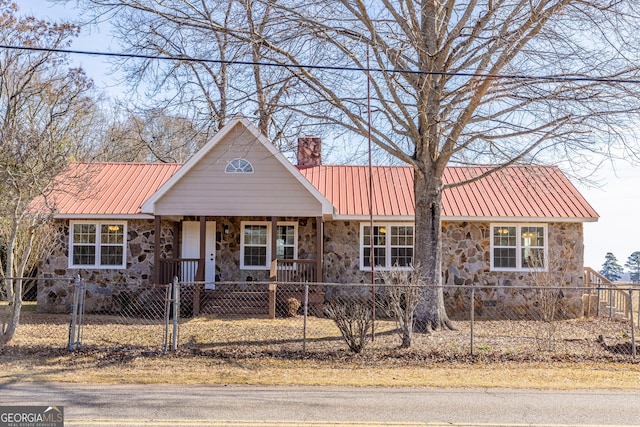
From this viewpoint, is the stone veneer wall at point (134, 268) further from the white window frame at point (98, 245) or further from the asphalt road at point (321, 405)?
the asphalt road at point (321, 405)

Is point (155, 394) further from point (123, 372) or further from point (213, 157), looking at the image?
point (213, 157)

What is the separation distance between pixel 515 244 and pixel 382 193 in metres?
4.72

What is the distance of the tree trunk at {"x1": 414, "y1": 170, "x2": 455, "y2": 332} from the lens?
1398 cm

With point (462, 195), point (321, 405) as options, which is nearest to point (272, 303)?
point (462, 195)

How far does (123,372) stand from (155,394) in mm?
2048

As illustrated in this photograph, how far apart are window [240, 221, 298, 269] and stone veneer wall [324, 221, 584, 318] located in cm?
119

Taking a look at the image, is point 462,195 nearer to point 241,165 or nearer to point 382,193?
point 382,193

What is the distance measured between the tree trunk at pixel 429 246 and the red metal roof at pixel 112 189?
358 inches

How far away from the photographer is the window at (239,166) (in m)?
17.6

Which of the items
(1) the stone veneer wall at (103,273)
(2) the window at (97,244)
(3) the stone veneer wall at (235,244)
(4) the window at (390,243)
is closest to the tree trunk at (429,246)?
(4) the window at (390,243)

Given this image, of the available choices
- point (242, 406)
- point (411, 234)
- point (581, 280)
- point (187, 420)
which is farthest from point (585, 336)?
point (187, 420)

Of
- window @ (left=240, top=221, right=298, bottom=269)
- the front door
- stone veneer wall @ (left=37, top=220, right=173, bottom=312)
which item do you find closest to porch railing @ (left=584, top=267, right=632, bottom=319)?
window @ (left=240, top=221, right=298, bottom=269)

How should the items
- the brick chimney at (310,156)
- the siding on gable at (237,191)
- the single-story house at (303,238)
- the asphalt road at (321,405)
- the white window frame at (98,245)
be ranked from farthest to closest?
1. the brick chimney at (310,156)
2. the white window frame at (98,245)
3. the single-story house at (303,238)
4. the siding on gable at (237,191)
5. the asphalt road at (321,405)

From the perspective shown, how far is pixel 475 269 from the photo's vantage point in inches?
750
